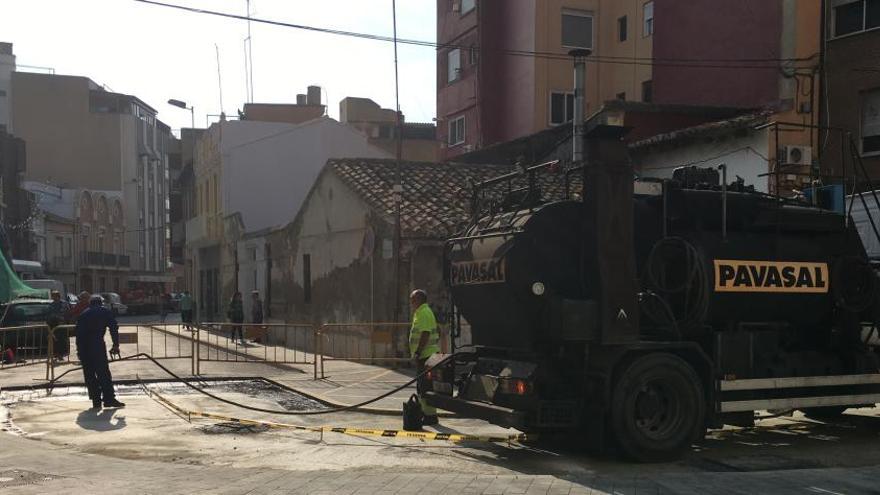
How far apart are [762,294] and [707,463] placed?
1.96 metres

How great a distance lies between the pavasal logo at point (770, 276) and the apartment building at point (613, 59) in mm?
11528

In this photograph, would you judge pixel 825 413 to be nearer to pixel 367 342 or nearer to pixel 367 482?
pixel 367 482

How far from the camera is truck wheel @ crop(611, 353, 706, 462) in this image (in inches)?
320

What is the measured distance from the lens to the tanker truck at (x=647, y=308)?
26.9ft

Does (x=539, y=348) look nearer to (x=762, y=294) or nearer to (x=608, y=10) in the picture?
(x=762, y=294)

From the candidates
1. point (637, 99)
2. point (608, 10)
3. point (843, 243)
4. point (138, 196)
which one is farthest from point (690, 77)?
point (138, 196)

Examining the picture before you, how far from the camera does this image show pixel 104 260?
74.9 m

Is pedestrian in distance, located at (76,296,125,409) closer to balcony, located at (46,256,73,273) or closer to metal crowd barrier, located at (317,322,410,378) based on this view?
metal crowd barrier, located at (317,322,410,378)

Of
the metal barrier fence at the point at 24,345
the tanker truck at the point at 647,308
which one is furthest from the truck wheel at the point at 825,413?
the metal barrier fence at the point at 24,345

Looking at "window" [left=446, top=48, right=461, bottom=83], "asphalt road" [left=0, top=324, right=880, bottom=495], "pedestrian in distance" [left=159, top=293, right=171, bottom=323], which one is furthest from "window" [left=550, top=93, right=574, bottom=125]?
"pedestrian in distance" [left=159, top=293, right=171, bottom=323]

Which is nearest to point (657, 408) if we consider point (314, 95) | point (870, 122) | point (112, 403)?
point (112, 403)

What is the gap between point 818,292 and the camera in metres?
9.48

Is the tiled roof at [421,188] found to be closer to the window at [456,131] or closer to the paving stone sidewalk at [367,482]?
the paving stone sidewalk at [367,482]

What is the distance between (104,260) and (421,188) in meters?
62.4
